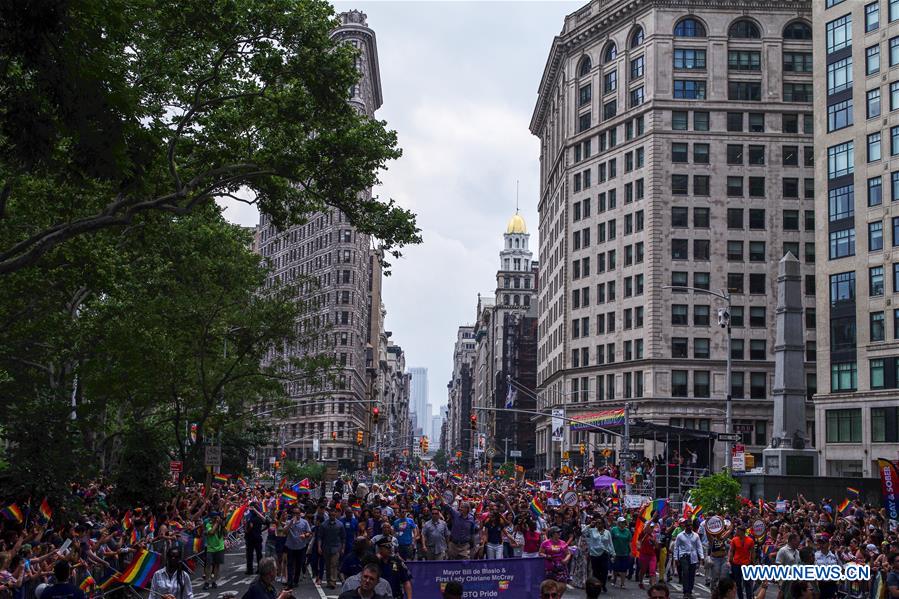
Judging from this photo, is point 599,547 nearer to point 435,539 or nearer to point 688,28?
point 435,539

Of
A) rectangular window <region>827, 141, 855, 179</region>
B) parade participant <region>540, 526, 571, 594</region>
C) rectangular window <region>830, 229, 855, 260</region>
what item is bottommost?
parade participant <region>540, 526, 571, 594</region>

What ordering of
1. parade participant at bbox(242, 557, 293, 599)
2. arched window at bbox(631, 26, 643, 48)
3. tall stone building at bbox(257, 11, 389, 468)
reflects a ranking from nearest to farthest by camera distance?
parade participant at bbox(242, 557, 293, 599), arched window at bbox(631, 26, 643, 48), tall stone building at bbox(257, 11, 389, 468)

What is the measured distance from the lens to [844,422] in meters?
60.3

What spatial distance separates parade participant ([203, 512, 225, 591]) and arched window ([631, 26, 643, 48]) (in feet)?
235

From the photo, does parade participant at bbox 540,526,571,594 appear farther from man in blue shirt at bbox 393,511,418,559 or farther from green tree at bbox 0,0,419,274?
green tree at bbox 0,0,419,274

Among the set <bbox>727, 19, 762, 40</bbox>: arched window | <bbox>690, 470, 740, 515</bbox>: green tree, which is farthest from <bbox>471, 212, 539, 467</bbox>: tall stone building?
<bbox>690, 470, 740, 515</bbox>: green tree

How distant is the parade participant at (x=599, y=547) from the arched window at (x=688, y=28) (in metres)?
69.0

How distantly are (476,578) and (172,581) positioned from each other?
4.98 m

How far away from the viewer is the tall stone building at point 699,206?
8044 centimetres

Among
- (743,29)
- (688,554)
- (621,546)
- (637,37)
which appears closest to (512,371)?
(637,37)

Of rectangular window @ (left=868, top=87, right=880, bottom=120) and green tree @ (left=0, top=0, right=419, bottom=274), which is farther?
rectangular window @ (left=868, top=87, right=880, bottom=120)

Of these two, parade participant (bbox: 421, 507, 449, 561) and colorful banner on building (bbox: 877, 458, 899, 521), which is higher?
colorful banner on building (bbox: 877, 458, 899, 521)

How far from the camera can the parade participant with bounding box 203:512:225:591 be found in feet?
79.6

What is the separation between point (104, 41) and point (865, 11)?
5673 centimetres
